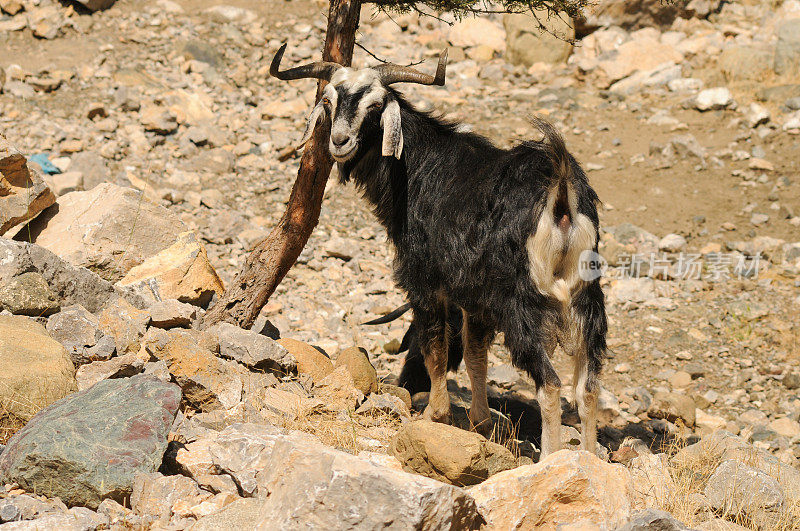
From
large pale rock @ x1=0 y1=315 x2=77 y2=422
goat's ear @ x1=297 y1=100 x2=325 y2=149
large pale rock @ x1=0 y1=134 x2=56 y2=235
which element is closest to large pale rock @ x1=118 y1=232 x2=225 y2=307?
large pale rock @ x1=0 y1=134 x2=56 y2=235

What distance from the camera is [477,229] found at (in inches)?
206

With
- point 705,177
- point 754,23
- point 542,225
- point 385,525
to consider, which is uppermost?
point 754,23

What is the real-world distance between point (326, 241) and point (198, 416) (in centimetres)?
497

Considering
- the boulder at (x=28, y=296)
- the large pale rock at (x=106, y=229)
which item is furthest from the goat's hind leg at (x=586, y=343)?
the large pale rock at (x=106, y=229)

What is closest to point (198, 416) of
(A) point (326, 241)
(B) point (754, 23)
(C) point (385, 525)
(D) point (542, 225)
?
(C) point (385, 525)

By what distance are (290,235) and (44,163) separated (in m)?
5.17

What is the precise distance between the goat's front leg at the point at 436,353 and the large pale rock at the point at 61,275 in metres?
2.23

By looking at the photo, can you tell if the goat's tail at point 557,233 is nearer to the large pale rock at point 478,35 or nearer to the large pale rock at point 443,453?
the large pale rock at point 443,453

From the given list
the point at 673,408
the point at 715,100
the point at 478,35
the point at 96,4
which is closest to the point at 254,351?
the point at 673,408

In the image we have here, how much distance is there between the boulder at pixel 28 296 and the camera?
560 cm

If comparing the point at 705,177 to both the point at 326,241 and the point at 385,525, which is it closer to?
the point at 326,241

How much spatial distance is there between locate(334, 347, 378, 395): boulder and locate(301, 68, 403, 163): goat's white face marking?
5.41 ft

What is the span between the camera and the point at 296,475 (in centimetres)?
369

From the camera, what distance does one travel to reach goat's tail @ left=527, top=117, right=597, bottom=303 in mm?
4898
